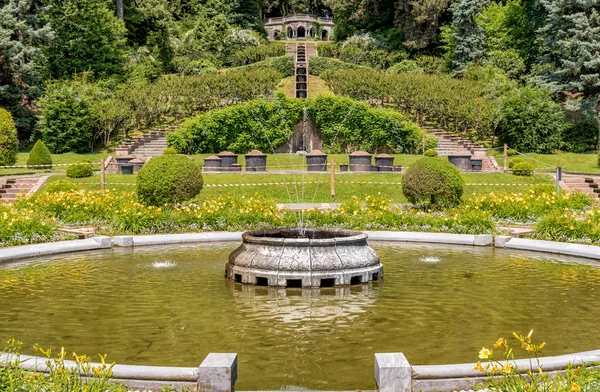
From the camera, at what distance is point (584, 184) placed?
25750 mm

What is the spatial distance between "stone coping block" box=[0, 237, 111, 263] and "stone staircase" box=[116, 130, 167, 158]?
21.3m

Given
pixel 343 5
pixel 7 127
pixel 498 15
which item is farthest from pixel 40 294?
pixel 343 5

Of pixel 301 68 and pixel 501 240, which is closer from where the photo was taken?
pixel 501 240

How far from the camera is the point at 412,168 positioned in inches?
734

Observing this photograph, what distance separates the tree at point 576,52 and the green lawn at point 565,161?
3844mm

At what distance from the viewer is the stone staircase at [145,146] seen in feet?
116

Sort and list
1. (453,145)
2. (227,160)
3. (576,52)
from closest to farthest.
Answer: (227,160) → (453,145) → (576,52)

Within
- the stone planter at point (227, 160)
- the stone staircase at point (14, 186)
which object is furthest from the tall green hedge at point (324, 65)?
the stone staircase at point (14, 186)

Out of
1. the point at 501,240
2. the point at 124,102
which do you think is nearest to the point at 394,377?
the point at 501,240

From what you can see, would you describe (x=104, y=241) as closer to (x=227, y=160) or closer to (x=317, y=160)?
(x=317, y=160)

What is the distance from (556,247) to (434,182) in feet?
17.4

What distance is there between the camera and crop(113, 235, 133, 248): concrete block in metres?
13.9

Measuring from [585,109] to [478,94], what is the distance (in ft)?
22.8

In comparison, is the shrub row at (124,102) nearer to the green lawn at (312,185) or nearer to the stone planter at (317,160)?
the green lawn at (312,185)
